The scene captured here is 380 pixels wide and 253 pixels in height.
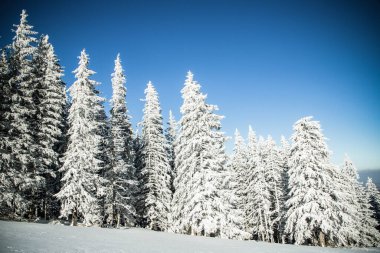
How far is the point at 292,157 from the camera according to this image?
99.3 feet

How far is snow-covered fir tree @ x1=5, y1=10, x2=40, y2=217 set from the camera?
2055cm

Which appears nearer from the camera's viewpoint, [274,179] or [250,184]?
[250,184]

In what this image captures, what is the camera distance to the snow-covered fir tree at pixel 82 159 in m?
23.8

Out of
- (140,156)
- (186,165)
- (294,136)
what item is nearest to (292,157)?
(294,136)

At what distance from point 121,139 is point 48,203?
33.3ft

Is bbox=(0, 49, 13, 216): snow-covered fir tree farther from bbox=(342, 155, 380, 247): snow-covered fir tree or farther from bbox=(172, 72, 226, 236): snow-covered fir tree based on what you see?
bbox=(342, 155, 380, 247): snow-covered fir tree

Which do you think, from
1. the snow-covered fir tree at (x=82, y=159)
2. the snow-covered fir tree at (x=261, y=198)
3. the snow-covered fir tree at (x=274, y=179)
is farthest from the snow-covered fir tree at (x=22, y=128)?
the snow-covered fir tree at (x=274, y=179)

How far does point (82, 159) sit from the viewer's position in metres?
24.8

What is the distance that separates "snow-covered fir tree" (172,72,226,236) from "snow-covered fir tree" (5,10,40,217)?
→ 13606mm

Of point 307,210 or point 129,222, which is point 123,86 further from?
point 307,210

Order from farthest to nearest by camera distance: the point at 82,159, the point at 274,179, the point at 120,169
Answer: the point at 274,179
the point at 120,169
the point at 82,159

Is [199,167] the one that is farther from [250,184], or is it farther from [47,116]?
[250,184]

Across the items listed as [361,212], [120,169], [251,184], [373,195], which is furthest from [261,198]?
[373,195]

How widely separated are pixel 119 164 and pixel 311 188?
21320mm
